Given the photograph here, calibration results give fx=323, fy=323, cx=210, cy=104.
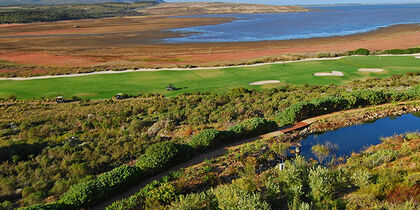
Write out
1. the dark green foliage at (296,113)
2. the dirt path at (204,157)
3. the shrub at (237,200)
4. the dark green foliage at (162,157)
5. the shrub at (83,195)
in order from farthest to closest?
the dark green foliage at (296,113)
the dark green foliage at (162,157)
the dirt path at (204,157)
the shrub at (83,195)
the shrub at (237,200)

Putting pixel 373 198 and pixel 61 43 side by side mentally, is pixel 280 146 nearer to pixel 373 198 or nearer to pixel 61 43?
pixel 373 198

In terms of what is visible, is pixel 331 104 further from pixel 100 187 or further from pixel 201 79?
pixel 201 79

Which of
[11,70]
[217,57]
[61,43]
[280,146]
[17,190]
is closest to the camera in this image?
[17,190]

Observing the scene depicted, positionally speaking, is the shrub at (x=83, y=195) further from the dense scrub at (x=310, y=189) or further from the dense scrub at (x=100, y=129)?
the dense scrub at (x=310, y=189)

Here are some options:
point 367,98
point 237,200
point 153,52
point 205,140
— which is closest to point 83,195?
point 237,200

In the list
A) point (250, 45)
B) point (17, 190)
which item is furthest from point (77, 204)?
point (250, 45)

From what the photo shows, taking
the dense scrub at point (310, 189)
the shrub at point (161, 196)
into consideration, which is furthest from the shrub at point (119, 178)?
the shrub at point (161, 196)

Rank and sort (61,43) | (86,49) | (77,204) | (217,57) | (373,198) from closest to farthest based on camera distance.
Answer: (373,198) < (77,204) < (217,57) < (86,49) < (61,43)
